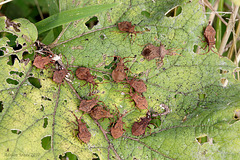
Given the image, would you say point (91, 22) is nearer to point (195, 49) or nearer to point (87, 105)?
point (87, 105)

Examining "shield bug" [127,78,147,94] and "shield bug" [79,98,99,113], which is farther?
"shield bug" [127,78,147,94]

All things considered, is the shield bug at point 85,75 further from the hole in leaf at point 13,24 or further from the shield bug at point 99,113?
the hole in leaf at point 13,24

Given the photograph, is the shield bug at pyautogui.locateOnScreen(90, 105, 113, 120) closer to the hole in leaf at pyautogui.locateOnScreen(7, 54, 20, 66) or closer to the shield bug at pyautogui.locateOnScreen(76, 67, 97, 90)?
the shield bug at pyautogui.locateOnScreen(76, 67, 97, 90)

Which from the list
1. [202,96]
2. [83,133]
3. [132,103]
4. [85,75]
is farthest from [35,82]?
[202,96]

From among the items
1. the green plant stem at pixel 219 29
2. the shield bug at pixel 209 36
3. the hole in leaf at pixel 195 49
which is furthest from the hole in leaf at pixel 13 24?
the green plant stem at pixel 219 29

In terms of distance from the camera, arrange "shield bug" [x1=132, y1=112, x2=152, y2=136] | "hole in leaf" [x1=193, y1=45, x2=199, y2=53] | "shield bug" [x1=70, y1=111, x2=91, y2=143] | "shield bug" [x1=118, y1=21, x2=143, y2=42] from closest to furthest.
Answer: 1. "shield bug" [x1=70, y1=111, x2=91, y2=143]
2. "shield bug" [x1=132, y1=112, x2=152, y2=136]
3. "shield bug" [x1=118, y1=21, x2=143, y2=42]
4. "hole in leaf" [x1=193, y1=45, x2=199, y2=53]

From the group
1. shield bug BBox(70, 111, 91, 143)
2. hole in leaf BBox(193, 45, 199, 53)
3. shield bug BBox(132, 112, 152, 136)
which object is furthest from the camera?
hole in leaf BBox(193, 45, 199, 53)

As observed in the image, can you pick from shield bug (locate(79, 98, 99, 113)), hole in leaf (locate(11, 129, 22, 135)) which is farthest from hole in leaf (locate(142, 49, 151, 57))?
hole in leaf (locate(11, 129, 22, 135))
